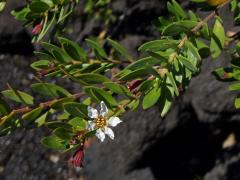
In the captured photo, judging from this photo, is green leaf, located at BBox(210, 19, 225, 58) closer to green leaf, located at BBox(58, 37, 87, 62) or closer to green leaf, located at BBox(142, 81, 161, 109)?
green leaf, located at BBox(142, 81, 161, 109)

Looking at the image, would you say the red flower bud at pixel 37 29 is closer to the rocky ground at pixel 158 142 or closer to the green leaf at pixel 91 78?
the green leaf at pixel 91 78

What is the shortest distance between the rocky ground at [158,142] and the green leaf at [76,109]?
1492 mm

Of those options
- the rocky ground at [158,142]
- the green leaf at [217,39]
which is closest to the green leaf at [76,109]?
the green leaf at [217,39]

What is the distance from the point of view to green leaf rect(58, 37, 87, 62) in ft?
4.27

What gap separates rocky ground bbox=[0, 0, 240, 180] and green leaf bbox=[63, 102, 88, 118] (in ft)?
4.89

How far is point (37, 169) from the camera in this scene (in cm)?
356

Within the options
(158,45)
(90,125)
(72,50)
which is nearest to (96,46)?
(72,50)

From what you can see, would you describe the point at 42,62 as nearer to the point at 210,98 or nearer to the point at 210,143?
the point at 210,98

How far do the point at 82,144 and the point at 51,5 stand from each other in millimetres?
510

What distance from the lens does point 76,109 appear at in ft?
3.84

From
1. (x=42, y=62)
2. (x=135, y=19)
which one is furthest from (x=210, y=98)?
(x=42, y=62)

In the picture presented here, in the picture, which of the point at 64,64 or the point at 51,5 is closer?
the point at 64,64

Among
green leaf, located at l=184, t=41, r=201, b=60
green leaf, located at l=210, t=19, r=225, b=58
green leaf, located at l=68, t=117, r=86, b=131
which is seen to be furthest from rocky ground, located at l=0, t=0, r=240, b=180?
green leaf, located at l=68, t=117, r=86, b=131

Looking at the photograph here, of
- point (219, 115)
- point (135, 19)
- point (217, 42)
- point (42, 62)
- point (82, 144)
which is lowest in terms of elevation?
point (219, 115)
